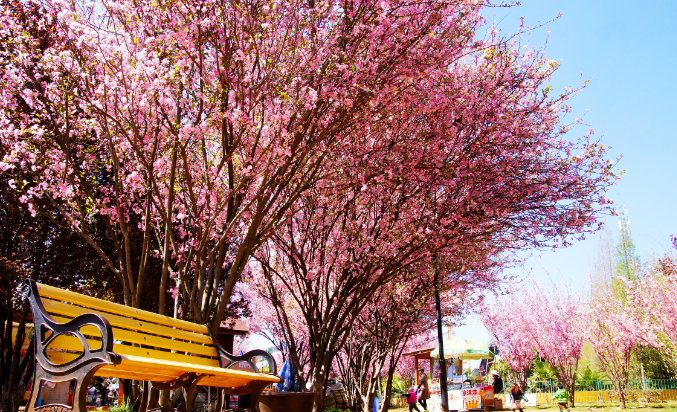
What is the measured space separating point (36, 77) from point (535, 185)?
7.64 m

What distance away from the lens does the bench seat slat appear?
354 centimetres

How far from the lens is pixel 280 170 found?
634 cm

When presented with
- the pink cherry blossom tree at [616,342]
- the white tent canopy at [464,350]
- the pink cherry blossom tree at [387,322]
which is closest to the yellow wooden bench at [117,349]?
the pink cherry blossom tree at [387,322]

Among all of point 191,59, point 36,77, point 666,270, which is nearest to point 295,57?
point 191,59

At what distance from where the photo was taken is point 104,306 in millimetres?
4289

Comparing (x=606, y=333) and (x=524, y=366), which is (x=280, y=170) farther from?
(x=524, y=366)

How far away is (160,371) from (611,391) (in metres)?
27.6

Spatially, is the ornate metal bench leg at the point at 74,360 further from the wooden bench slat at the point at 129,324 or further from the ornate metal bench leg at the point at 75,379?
the wooden bench slat at the point at 129,324

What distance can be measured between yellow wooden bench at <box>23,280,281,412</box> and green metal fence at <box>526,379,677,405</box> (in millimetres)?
24651

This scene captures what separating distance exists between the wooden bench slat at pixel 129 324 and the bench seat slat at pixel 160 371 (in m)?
0.32

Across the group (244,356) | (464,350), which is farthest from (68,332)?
(464,350)

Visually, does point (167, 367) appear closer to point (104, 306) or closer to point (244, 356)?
point (104, 306)

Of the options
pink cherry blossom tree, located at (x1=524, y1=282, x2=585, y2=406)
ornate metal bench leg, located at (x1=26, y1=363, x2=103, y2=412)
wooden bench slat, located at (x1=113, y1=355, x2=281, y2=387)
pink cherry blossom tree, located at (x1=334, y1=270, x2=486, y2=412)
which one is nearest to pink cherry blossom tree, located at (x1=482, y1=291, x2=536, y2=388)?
pink cherry blossom tree, located at (x1=524, y1=282, x2=585, y2=406)

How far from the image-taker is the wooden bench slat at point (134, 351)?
3.71 metres
